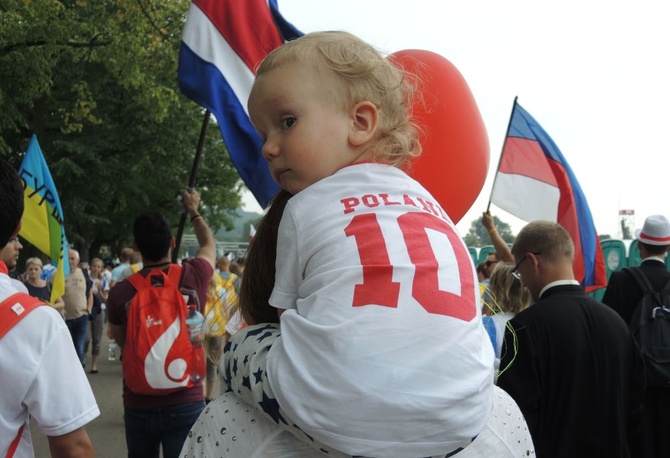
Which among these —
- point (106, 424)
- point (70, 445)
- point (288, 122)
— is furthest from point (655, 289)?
point (106, 424)

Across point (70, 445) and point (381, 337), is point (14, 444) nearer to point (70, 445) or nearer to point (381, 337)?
point (70, 445)

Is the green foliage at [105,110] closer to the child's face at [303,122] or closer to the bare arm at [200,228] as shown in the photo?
the bare arm at [200,228]

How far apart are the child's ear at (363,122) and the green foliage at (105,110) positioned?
12.1 m

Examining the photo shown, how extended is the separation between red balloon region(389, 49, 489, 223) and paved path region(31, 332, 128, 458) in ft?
21.1

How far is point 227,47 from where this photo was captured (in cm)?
432

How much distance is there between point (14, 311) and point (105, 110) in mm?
23218

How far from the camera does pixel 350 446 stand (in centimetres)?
109

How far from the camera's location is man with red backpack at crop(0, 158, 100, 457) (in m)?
2.09

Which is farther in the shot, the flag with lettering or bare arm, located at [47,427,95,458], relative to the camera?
the flag with lettering

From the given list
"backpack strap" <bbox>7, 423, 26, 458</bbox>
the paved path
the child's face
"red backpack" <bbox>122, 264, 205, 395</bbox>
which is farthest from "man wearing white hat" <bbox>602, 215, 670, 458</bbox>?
the paved path

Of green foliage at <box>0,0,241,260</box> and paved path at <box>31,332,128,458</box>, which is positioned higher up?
green foliage at <box>0,0,241,260</box>

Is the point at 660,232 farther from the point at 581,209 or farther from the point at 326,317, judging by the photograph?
the point at 326,317

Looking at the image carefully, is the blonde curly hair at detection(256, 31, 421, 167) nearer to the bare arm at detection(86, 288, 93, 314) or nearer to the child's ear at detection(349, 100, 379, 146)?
the child's ear at detection(349, 100, 379, 146)

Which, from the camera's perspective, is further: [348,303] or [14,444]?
[14,444]
